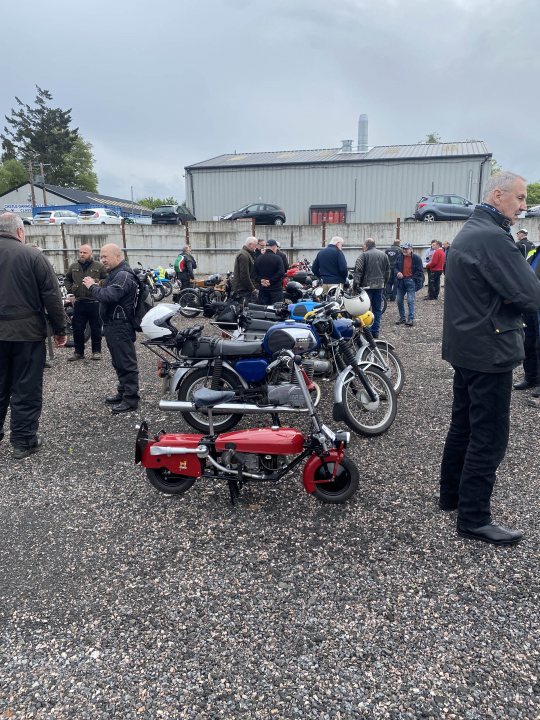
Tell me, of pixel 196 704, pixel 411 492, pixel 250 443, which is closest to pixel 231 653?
pixel 196 704

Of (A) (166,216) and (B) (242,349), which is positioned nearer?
(B) (242,349)

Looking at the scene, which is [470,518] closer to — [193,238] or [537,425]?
[537,425]

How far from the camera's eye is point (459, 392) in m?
3.10

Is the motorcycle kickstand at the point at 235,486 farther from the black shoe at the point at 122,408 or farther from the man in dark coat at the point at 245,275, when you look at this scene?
the man in dark coat at the point at 245,275

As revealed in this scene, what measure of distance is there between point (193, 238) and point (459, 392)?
610 inches

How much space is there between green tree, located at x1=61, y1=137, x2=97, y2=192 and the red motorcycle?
6847 cm

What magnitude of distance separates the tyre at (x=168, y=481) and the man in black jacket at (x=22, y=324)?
4.90 feet

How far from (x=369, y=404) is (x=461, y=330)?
1.75 meters

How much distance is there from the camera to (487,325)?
9.13ft

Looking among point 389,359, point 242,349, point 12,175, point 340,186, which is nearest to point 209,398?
point 242,349

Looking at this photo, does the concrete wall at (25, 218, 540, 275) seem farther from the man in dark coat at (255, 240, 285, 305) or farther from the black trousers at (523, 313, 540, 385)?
the black trousers at (523, 313, 540, 385)

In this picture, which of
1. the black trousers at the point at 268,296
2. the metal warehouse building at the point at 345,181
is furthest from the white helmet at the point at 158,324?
the metal warehouse building at the point at 345,181

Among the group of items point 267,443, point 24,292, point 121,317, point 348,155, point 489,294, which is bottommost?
point 267,443

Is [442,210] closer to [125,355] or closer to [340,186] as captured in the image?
[340,186]
